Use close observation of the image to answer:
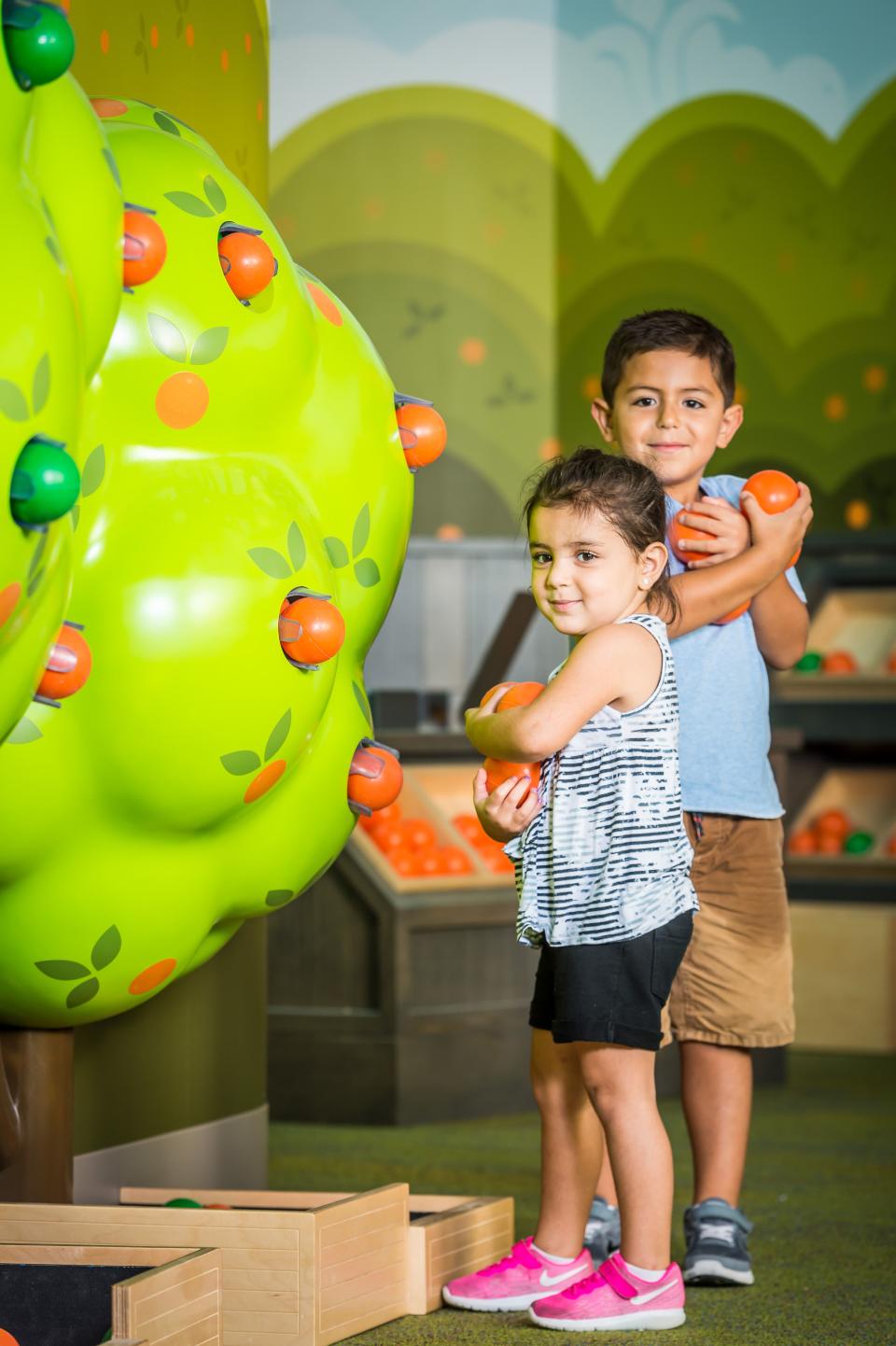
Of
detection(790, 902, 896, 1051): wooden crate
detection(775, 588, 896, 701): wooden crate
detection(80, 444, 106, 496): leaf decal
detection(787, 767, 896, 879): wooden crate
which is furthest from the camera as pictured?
detection(775, 588, 896, 701): wooden crate

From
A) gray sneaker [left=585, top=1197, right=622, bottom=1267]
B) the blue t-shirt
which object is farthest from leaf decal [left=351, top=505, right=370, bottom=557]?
gray sneaker [left=585, top=1197, right=622, bottom=1267]

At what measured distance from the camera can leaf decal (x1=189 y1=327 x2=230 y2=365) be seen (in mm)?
1930

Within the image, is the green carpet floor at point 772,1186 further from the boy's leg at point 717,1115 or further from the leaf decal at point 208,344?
the leaf decal at point 208,344

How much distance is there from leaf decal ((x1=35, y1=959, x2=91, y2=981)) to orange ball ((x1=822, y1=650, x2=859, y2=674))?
159 inches

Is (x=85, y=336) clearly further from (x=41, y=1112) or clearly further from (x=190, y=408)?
(x=41, y=1112)

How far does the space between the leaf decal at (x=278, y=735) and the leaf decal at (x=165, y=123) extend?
0.67 m

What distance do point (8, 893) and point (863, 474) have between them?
213 inches

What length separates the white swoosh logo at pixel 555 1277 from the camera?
90.5 inches

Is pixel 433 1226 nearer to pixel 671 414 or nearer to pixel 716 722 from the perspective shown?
pixel 716 722

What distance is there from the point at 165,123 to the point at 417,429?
0.47 meters

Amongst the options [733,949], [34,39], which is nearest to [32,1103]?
[733,949]

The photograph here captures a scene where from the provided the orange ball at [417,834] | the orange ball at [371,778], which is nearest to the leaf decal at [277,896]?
the orange ball at [371,778]

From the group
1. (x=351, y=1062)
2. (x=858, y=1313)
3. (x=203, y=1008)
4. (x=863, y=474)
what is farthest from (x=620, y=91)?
(x=858, y=1313)

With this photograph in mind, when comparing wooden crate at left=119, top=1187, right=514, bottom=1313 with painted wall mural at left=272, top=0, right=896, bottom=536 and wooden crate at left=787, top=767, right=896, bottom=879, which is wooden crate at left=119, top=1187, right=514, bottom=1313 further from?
painted wall mural at left=272, top=0, right=896, bottom=536
